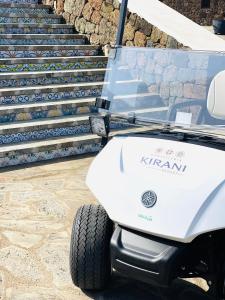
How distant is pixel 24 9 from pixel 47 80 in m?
2.67

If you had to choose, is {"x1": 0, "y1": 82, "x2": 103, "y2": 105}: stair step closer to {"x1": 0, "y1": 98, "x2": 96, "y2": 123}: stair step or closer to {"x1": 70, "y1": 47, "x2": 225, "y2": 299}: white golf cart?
{"x1": 0, "y1": 98, "x2": 96, "y2": 123}: stair step

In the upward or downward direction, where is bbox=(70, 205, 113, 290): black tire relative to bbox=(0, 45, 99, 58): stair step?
downward

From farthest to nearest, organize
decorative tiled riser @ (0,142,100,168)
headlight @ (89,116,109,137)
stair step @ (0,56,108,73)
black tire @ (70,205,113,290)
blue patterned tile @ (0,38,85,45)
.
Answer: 1. blue patterned tile @ (0,38,85,45)
2. stair step @ (0,56,108,73)
3. decorative tiled riser @ (0,142,100,168)
4. headlight @ (89,116,109,137)
5. black tire @ (70,205,113,290)

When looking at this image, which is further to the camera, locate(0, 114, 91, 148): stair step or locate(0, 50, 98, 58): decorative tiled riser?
locate(0, 50, 98, 58): decorative tiled riser

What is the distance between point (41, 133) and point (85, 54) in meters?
2.82

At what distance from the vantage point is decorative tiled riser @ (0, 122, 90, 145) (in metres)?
6.36

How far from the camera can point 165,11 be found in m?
8.56

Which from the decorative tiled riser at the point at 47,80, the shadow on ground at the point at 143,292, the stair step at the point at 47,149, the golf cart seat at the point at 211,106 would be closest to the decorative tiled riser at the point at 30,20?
the decorative tiled riser at the point at 47,80

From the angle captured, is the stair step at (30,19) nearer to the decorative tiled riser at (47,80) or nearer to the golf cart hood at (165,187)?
the decorative tiled riser at (47,80)

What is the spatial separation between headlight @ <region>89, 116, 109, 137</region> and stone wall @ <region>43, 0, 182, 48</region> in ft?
14.6

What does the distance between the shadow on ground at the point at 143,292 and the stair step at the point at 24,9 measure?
7110 millimetres

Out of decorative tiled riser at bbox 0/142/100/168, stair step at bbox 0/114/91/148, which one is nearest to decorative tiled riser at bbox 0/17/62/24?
stair step at bbox 0/114/91/148

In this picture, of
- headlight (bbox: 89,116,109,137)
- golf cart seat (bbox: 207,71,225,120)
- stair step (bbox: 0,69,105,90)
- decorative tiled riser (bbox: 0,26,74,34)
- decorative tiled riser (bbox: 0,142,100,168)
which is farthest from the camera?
decorative tiled riser (bbox: 0,26,74,34)

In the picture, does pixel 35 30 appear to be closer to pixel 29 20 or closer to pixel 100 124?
pixel 29 20
